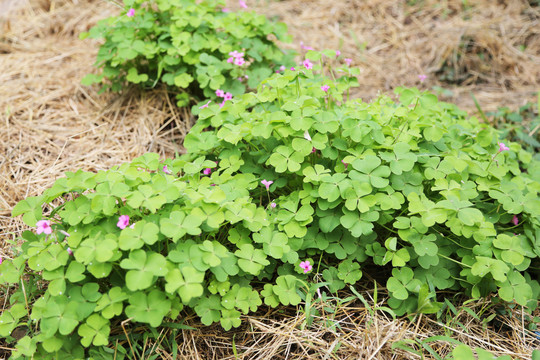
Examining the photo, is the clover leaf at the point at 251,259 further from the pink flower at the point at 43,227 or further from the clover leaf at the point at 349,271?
the pink flower at the point at 43,227

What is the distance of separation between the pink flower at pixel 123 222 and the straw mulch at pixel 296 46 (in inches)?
22.8

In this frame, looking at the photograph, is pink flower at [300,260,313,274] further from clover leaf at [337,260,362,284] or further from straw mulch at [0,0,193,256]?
straw mulch at [0,0,193,256]

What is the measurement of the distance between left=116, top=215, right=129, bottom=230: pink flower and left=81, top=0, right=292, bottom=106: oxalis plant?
4.34ft

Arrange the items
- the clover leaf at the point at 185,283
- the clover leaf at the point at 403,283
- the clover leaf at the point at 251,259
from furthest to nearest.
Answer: the clover leaf at the point at 403,283 → the clover leaf at the point at 251,259 → the clover leaf at the point at 185,283

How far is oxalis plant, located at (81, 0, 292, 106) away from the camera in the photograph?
3.03 meters

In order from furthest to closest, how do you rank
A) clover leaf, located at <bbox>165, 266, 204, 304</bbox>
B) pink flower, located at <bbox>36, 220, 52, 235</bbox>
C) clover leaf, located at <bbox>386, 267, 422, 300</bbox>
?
clover leaf, located at <bbox>386, 267, 422, 300</bbox>
pink flower, located at <bbox>36, 220, 52, 235</bbox>
clover leaf, located at <bbox>165, 266, 204, 304</bbox>

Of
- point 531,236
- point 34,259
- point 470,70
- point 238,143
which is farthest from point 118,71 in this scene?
point 470,70

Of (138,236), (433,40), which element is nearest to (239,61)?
(138,236)

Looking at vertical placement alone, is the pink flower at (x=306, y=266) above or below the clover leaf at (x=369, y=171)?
below

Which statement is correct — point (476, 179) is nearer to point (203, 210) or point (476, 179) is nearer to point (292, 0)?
point (203, 210)

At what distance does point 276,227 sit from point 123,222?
2.47ft

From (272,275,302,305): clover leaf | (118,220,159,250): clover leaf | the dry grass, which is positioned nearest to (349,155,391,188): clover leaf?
(272,275,302,305): clover leaf

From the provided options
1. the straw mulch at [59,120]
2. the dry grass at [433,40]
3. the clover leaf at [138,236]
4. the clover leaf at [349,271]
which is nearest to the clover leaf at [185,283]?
the clover leaf at [138,236]

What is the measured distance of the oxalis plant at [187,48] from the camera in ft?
9.93
